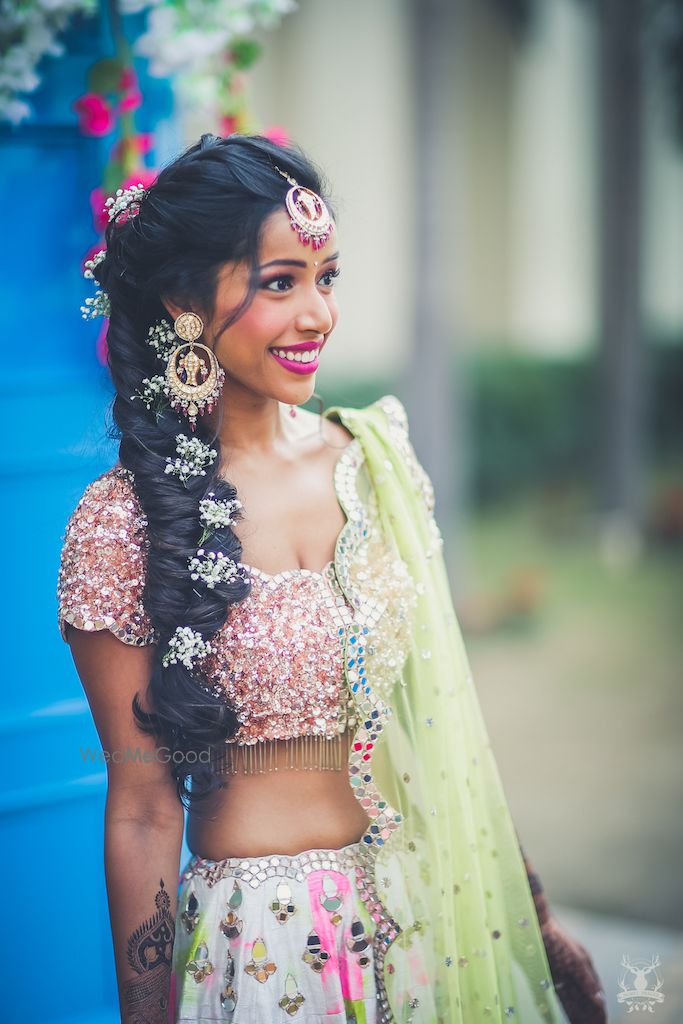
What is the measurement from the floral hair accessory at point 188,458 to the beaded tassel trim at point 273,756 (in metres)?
0.47

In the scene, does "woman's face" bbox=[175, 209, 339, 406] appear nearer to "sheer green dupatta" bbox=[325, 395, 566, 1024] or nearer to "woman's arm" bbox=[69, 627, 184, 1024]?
"sheer green dupatta" bbox=[325, 395, 566, 1024]

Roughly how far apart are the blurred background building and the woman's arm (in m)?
0.55

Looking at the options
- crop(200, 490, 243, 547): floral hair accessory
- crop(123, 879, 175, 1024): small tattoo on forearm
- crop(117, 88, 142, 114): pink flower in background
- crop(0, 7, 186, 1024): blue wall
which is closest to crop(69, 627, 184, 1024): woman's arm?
crop(123, 879, 175, 1024): small tattoo on forearm

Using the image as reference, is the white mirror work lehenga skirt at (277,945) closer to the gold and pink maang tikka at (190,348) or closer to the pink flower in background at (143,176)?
the gold and pink maang tikka at (190,348)

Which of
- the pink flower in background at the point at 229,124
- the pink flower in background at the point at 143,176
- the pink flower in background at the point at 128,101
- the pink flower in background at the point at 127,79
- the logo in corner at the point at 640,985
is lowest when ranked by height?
the logo in corner at the point at 640,985

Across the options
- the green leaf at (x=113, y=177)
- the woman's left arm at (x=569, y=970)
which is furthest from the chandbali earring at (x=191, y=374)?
the woman's left arm at (x=569, y=970)

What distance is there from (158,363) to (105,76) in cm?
93

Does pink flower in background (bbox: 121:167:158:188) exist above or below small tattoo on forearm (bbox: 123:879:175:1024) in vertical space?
above

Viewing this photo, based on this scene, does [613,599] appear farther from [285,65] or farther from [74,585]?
[74,585]

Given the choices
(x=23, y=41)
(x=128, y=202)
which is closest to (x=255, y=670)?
(x=128, y=202)

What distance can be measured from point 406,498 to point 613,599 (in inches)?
257

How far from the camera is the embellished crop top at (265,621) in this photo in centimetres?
182

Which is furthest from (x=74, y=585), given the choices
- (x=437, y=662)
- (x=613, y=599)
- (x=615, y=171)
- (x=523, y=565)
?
(x=615, y=171)

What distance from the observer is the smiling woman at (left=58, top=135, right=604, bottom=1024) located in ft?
6.03
